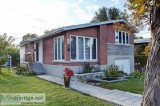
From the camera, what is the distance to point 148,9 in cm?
504

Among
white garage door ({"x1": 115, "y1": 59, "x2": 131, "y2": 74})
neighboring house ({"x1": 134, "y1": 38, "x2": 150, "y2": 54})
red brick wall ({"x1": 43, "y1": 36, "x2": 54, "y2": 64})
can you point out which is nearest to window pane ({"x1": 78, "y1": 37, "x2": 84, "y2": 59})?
red brick wall ({"x1": 43, "y1": 36, "x2": 54, "y2": 64})

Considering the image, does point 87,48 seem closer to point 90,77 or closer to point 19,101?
point 90,77

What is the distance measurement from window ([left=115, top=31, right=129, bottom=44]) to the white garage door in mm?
1951

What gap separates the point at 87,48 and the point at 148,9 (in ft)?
48.9

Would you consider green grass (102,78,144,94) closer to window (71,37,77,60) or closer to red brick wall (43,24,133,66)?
window (71,37,77,60)

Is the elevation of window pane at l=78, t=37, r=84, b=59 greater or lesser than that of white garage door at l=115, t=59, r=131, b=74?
greater

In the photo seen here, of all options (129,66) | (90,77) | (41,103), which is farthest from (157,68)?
(129,66)

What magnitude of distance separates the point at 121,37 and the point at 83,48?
5613 millimetres

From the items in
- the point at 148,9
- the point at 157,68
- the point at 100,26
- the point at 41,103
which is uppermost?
the point at 100,26

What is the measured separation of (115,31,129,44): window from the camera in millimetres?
22781

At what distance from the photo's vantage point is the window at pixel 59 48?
19.8 metres

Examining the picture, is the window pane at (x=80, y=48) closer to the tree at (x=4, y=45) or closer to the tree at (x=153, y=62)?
the tree at (x=4, y=45)

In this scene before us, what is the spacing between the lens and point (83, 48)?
19.5 metres

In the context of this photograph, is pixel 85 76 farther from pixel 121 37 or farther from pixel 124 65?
pixel 121 37
